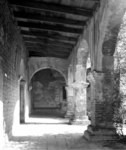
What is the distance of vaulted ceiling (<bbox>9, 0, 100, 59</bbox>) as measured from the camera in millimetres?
6418

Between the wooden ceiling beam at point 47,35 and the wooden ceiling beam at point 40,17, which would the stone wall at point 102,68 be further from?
the wooden ceiling beam at point 47,35

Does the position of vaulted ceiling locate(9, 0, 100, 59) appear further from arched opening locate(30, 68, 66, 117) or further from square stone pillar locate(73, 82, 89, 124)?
arched opening locate(30, 68, 66, 117)

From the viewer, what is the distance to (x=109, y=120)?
6.16 meters

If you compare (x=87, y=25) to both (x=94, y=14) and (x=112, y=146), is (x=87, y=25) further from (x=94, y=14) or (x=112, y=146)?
(x=112, y=146)

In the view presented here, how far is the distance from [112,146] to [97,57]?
2.36 m

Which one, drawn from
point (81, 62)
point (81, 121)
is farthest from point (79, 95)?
point (81, 62)

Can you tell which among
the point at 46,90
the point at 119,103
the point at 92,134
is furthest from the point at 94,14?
the point at 46,90

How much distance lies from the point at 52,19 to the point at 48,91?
13.0 metres

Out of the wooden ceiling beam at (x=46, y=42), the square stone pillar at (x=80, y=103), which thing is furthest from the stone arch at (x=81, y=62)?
the wooden ceiling beam at (x=46, y=42)

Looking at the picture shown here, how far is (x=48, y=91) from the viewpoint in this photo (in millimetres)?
19922

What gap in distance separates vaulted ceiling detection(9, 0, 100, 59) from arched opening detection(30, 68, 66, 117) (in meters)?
8.62

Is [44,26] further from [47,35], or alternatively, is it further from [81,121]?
[81,121]

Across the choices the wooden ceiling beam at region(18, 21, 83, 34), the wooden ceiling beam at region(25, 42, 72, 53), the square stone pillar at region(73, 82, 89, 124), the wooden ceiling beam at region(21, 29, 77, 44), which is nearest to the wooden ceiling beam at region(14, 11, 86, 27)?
the wooden ceiling beam at region(18, 21, 83, 34)

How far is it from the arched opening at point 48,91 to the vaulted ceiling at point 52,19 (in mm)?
8621
